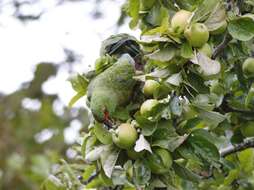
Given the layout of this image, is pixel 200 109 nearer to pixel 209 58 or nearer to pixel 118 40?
pixel 209 58

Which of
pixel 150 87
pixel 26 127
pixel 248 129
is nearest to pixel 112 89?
pixel 150 87

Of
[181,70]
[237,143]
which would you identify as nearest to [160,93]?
[181,70]

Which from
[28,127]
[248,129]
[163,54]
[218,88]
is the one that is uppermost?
[163,54]

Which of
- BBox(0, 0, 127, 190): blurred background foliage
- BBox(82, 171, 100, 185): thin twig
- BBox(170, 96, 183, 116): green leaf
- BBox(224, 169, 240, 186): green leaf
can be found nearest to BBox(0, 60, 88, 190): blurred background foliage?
BBox(0, 0, 127, 190): blurred background foliage

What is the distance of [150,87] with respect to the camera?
1.11 m

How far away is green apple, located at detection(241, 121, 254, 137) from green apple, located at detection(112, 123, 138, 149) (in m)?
0.37

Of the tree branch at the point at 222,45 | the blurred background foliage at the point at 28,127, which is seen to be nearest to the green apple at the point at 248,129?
the tree branch at the point at 222,45

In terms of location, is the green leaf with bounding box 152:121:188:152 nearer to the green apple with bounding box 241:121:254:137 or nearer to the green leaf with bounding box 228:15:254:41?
the green leaf with bounding box 228:15:254:41

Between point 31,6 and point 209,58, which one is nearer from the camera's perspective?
point 209,58

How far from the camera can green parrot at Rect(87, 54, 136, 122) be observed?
3.70ft

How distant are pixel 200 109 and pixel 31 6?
7.57 ft

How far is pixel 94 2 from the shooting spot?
3457 millimetres

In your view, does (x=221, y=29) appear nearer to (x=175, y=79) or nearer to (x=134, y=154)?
(x=175, y=79)

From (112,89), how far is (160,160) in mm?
171
